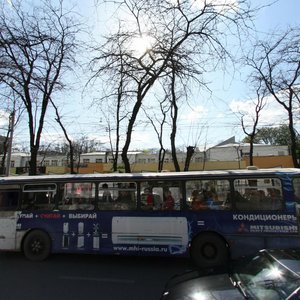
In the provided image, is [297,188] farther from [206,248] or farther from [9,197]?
[9,197]

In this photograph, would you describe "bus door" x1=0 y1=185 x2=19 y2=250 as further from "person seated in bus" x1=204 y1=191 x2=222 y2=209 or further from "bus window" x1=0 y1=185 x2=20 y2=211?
"person seated in bus" x1=204 y1=191 x2=222 y2=209

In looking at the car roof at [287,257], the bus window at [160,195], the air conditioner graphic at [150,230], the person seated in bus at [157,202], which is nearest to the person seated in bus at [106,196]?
the air conditioner graphic at [150,230]

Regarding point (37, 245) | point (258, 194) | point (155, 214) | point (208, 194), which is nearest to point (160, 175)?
point (155, 214)

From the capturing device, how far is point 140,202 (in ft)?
34.9

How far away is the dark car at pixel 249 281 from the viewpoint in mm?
4219

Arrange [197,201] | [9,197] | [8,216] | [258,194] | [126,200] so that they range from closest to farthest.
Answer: [258,194] < [197,201] < [126,200] < [8,216] < [9,197]

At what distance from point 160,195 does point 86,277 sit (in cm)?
289

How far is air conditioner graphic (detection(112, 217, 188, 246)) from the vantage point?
1022cm

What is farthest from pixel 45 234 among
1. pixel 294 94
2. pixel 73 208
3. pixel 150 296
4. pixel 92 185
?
pixel 294 94

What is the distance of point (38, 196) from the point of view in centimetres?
1135

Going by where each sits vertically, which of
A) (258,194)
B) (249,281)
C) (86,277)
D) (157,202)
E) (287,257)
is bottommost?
(86,277)

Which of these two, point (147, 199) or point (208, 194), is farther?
point (147, 199)

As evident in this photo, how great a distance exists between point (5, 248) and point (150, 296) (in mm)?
5567

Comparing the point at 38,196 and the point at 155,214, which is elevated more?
the point at 38,196
